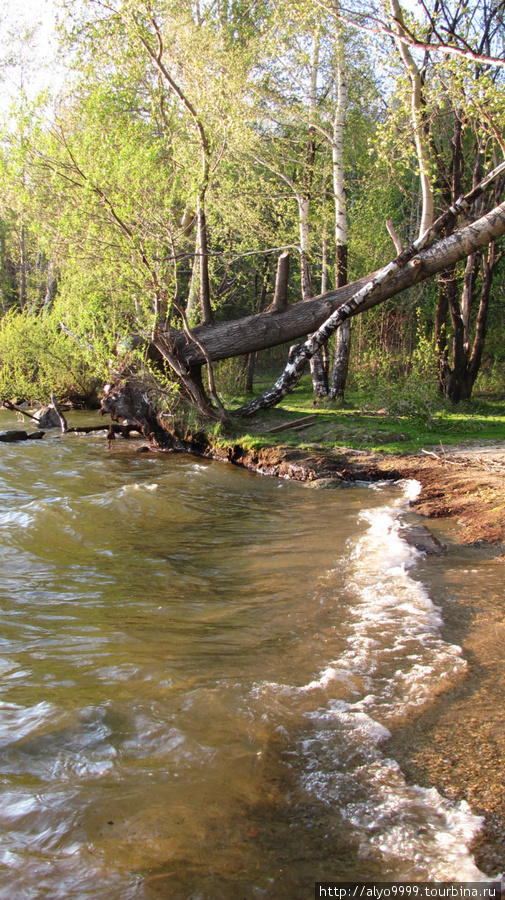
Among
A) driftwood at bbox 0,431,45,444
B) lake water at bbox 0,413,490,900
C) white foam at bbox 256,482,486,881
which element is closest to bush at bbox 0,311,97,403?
driftwood at bbox 0,431,45,444

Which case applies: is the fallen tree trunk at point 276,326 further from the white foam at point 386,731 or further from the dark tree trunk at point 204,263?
the white foam at point 386,731

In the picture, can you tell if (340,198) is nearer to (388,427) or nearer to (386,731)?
(388,427)

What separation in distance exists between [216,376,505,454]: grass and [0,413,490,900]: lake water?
4.37m

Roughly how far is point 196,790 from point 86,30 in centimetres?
1331

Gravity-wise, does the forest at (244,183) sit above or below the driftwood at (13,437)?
above

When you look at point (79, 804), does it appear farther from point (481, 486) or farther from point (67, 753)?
point (481, 486)

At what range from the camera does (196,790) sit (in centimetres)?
264

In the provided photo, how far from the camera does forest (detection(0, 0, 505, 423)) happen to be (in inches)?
408

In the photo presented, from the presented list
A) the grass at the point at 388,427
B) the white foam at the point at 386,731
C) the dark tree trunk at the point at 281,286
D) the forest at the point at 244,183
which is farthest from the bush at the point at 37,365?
the white foam at the point at 386,731

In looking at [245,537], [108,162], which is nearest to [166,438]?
[108,162]

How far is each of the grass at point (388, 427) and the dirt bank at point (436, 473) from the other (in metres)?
0.39

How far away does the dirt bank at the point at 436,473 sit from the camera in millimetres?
6562

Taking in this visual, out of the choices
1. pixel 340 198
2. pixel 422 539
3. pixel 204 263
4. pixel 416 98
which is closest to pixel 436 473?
pixel 422 539

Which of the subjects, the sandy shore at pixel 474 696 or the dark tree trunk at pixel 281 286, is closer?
the sandy shore at pixel 474 696
